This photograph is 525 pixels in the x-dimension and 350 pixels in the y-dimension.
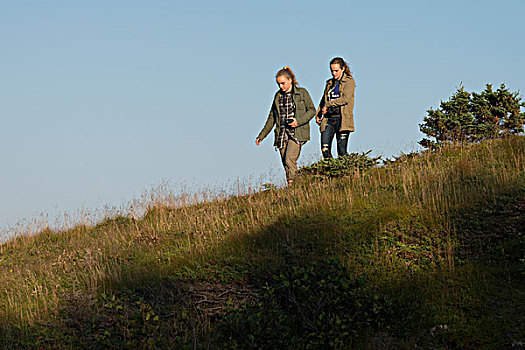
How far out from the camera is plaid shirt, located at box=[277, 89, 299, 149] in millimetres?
10961

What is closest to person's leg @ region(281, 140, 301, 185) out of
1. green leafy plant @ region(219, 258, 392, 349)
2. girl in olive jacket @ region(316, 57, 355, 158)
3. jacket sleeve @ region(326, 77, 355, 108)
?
girl in olive jacket @ region(316, 57, 355, 158)

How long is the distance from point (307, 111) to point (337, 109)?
688 millimetres

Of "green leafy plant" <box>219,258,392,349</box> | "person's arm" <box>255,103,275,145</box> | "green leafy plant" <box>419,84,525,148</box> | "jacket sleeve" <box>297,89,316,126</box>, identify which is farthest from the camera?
"green leafy plant" <box>419,84,525,148</box>

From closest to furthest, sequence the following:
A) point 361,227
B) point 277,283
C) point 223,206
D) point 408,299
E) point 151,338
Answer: point 151,338, point 408,299, point 277,283, point 361,227, point 223,206

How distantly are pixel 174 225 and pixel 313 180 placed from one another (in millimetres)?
3107

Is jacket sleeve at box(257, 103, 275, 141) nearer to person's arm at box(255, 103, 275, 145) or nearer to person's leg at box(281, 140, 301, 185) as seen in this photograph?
person's arm at box(255, 103, 275, 145)

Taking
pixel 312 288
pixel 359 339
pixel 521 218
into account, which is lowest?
pixel 359 339

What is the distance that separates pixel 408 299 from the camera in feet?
18.6

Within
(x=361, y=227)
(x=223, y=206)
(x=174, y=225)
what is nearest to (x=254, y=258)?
(x=361, y=227)

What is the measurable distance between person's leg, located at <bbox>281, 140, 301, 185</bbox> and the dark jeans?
0.69m

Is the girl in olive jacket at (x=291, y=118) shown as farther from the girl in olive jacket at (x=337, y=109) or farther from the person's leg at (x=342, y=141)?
the person's leg at (x=342, y=141)

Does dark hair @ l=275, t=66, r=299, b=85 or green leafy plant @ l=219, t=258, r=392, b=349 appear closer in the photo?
green leafy plant @ l=219, t=258, r=392, b=349

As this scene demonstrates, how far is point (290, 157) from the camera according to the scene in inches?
432

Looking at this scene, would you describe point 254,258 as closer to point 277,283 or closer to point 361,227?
point 277,283
